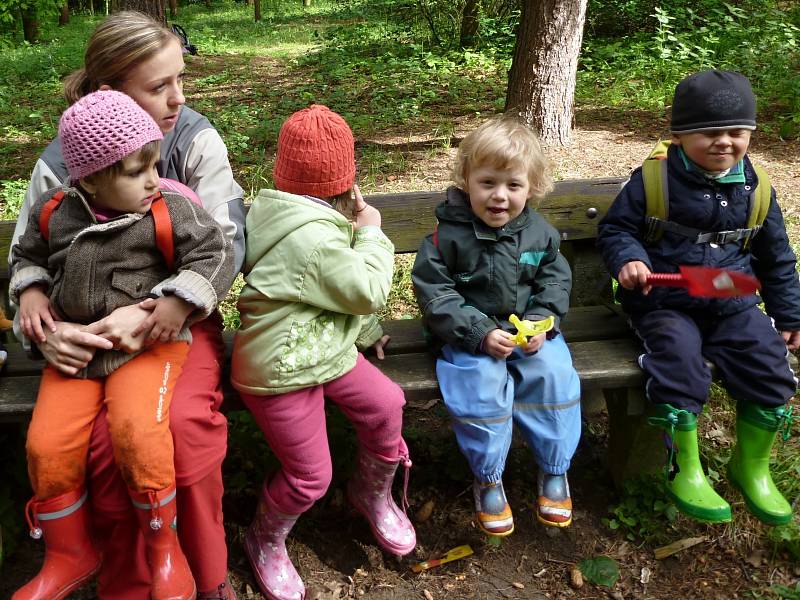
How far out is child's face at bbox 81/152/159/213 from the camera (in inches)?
84.0

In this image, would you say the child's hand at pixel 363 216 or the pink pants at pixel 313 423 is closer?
the pink pants at pixel 313 423

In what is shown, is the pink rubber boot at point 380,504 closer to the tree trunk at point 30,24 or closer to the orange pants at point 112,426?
the orange pants at point 112,426

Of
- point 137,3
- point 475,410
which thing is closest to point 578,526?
point 475,410

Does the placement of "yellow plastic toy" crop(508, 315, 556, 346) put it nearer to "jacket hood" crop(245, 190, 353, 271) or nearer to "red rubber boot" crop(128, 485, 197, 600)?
"jacket hood" crop(245, 190, 353, 271)

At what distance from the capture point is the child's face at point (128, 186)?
2.13 m

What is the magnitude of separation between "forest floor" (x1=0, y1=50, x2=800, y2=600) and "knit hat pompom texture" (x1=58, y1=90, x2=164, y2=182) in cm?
148

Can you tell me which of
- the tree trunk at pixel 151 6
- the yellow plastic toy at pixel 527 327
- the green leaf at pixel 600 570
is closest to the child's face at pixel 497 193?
the yellow plastic toy at pixel 527 327

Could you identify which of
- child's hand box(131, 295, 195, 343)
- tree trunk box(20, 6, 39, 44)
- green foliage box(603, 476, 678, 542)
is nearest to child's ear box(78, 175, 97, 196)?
child's hand box(131, 295, 195, 343)

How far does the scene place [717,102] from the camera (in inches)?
104

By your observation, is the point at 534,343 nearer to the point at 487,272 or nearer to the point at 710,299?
the point at 487,272

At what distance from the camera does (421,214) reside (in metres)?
3.25

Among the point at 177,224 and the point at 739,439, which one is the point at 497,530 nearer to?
the point at 739,439

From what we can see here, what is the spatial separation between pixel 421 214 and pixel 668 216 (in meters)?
1.03

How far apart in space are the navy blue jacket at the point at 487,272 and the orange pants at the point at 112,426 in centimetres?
97
